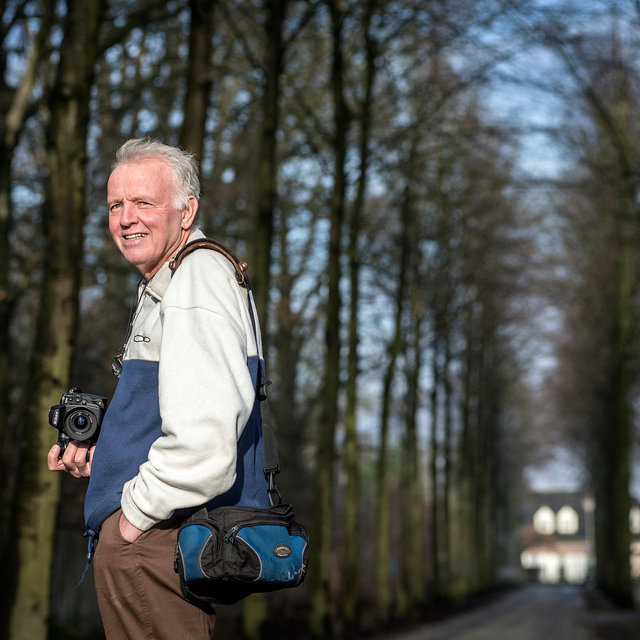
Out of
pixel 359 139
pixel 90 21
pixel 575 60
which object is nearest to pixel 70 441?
pixel 90 21

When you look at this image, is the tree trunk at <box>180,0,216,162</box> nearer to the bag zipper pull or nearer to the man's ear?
the man's ear

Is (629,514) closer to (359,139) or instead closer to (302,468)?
(302,468)

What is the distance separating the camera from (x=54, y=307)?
28.9 feet

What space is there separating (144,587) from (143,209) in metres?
0.92

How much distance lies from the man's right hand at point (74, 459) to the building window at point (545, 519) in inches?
5313

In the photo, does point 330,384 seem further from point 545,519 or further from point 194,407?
point 545,519

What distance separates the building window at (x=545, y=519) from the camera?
440ft

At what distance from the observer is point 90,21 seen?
960 centimetres

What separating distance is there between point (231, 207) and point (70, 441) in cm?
1683

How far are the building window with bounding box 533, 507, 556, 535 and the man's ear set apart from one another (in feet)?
443

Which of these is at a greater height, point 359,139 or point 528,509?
point 359,139

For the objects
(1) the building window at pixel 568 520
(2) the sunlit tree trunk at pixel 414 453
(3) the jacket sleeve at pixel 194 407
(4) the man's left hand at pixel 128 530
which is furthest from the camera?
(1) the building window at pixel 568 520

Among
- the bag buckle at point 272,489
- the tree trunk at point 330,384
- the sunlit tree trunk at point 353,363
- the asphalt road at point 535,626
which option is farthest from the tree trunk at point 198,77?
the asphalt road at point 535,626

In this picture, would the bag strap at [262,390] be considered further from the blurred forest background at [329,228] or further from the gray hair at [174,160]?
the blurred forest background at [329,228]
